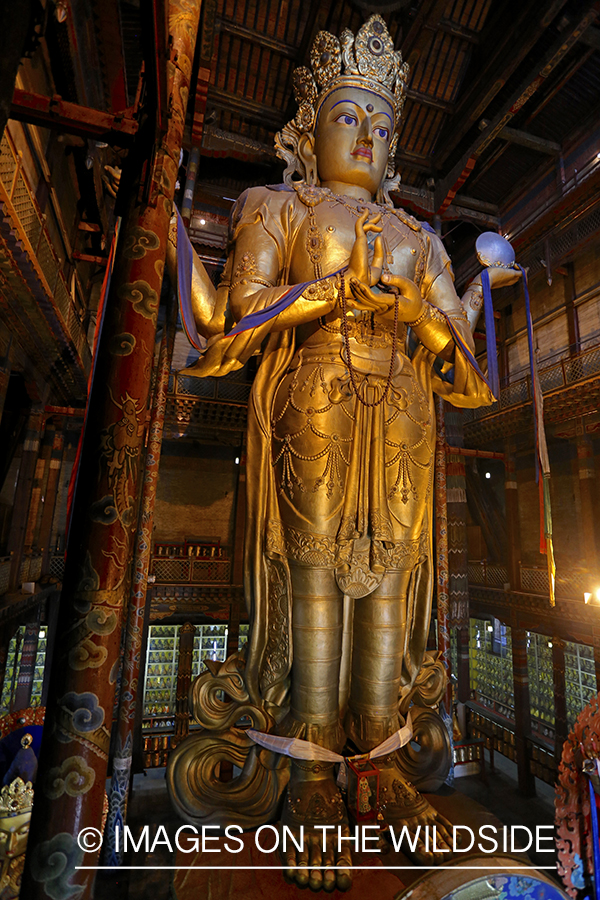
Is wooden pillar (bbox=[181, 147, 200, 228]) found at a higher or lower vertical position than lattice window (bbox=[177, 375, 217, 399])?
higher

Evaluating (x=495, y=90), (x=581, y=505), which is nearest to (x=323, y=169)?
(x=495, y=90)

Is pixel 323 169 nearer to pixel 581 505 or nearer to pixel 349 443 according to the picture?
pixel 349 443

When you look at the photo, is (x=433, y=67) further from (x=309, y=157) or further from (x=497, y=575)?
(x=497, y=575)

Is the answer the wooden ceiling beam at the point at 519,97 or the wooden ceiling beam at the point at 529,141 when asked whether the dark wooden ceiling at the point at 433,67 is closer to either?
the wooden ceiling beam at the point at 519,97

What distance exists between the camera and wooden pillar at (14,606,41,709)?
8805 mm

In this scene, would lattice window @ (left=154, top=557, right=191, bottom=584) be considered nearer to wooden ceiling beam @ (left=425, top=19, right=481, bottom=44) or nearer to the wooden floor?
the wooden floor

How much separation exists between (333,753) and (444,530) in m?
2.98

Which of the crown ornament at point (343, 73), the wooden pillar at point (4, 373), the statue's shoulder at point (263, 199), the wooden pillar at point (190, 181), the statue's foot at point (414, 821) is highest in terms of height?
the wooden pillar at point (190, 181)

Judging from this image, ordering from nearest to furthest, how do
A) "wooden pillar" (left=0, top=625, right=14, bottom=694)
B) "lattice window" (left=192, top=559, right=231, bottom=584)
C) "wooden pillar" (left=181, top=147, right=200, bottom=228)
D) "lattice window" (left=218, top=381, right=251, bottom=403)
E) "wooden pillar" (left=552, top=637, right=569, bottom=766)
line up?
1. "wooden pillar" (left=0, top=625, right=14, bottom=694)
2. "wooden pillar" (left=181, top=147, right=200, bottom=228)
3. "wooden pillar" (left=552, top=637, right=569, bottom=766)
4. "lattice window" (left=192, top=559, right=231, bottom=584)
5. "lattice window" (left=218, top=381, right=251, bottom=403)

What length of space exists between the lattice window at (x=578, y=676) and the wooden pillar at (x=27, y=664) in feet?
33.0

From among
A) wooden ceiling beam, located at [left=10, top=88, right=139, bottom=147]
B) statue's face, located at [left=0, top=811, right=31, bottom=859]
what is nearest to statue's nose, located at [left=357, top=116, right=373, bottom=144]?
wooden ceiling beam, located at [left=10, top=88, right=139, bottom=147]

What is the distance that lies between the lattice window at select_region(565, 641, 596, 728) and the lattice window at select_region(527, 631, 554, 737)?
0.41 meters

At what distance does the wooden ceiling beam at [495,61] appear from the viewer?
4.80 meters

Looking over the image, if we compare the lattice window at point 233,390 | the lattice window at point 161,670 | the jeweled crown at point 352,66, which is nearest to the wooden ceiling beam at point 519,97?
the jeweled crown at point 352,66
